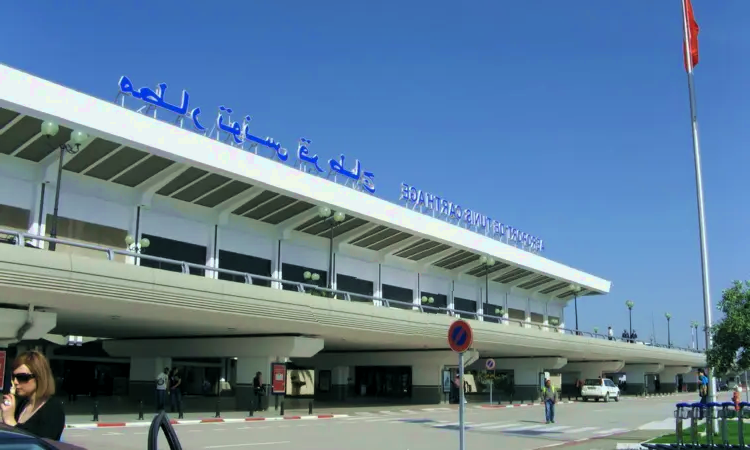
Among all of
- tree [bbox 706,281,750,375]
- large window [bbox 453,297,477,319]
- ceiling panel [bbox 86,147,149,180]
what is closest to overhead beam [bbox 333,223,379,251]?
large window [bbox 453,297,477,319]

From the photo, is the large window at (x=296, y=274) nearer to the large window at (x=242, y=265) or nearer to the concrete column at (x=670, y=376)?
the large window at (x=242, y=265)

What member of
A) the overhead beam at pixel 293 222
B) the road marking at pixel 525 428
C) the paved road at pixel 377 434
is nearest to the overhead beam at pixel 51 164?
the paved road at pixel 377 434

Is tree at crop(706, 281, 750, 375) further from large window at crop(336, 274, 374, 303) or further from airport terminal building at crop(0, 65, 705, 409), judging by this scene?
large window at crop(336, 274, 374, 303)

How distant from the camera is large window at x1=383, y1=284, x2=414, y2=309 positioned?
1999 inches

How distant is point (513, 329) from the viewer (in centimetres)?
4353

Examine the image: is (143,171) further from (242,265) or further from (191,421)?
(191,421)

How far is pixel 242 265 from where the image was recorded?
3988cm

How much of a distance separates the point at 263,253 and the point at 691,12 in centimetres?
2505

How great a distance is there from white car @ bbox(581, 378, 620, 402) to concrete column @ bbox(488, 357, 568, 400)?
2.44 metres

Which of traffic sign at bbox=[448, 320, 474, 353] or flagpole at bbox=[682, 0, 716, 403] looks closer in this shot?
traffic sign at bbox=[448, 320, 474, 353]

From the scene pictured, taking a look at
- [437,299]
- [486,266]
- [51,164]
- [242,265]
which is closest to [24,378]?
[51,164]

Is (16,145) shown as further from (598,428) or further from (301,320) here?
(598,428)

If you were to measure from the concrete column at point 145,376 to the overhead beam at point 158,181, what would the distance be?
28.7ft

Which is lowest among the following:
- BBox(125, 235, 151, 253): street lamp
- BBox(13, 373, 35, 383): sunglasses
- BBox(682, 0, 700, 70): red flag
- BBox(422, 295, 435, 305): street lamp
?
BBox(13, 373, 35, 383): sunglasses
